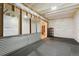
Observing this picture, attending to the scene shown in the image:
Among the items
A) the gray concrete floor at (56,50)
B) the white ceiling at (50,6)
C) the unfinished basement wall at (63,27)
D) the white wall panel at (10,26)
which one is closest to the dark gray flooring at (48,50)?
the gray concrete floor at (56,50)

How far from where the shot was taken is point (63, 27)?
1191 centimetres

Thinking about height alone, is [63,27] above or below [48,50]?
above

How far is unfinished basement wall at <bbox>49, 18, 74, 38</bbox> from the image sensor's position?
36.3 ft

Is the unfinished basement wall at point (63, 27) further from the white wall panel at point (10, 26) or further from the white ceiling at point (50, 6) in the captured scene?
the white wall panel at point (10, 26)

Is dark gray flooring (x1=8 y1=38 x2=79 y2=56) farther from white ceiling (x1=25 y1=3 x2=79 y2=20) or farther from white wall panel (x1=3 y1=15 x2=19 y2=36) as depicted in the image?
white ceiling (x1=25 y1=3 x2=79 y2=20)

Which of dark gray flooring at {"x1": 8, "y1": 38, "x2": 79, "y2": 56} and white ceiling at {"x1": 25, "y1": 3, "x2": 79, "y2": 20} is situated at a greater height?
white ceiling at {"x1": 25, "y1": 3, "x2": 79, "y2": 20}

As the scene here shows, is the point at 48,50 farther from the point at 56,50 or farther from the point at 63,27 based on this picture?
the point at 63,27

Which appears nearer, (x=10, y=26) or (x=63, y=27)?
(x=10, y=26)

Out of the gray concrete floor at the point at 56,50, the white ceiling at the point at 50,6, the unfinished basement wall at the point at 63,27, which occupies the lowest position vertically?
the gray concrete floor at the point at 56,50

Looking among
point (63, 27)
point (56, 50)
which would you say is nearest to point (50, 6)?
point (56, 50)

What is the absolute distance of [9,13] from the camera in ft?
14.0

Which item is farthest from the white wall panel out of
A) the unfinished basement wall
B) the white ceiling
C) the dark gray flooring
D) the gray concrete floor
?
the unfinished basement wall

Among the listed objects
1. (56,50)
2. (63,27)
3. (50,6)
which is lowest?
(56,50)

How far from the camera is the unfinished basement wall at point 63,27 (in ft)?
36.3
